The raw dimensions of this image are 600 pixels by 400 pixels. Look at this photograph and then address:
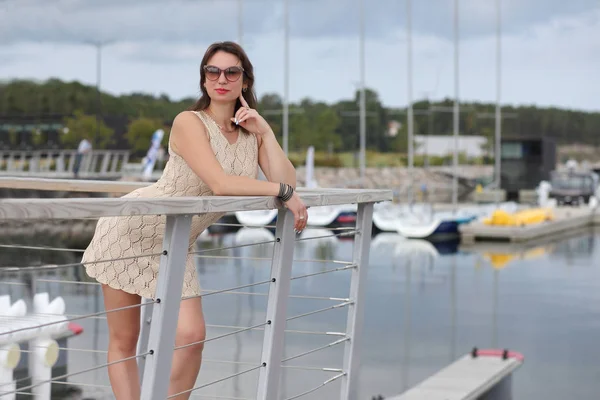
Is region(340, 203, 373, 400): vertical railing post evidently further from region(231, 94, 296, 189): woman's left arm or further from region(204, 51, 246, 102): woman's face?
region(204, 51, 246, 102): woman's face

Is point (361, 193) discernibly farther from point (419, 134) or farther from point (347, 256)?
point (419, 134)

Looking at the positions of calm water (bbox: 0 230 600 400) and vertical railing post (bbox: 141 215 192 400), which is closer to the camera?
vertical railing post (bbox: 141 215 192 400)

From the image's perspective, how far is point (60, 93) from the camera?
163ft

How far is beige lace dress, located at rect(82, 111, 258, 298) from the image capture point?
3.16 meters

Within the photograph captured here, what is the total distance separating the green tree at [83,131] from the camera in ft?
150

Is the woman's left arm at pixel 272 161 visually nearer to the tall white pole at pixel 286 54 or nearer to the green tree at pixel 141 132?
the tall white pole at pixel 286 54

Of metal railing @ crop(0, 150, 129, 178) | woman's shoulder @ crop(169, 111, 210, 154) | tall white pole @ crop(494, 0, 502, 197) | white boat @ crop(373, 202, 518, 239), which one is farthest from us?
metal railing @ crop(0, 150, 129, 178)

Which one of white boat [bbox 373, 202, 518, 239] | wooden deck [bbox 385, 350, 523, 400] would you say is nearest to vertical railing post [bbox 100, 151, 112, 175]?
white boat [bbox 373, 202, 518, 239]

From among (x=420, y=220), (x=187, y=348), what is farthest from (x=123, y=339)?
(x=420, y=220)

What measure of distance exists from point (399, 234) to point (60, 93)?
85.1ft

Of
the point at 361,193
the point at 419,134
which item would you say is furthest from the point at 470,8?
the point at 361,193

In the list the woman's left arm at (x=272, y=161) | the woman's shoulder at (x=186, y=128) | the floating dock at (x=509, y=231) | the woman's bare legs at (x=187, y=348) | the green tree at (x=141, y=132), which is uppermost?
the green tree at (x=141, y=132)

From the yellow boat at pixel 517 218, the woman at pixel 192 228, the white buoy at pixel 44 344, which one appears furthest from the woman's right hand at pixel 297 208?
the yellow boat at pixel 517 218

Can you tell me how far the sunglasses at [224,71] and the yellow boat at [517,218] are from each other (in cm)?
2482
